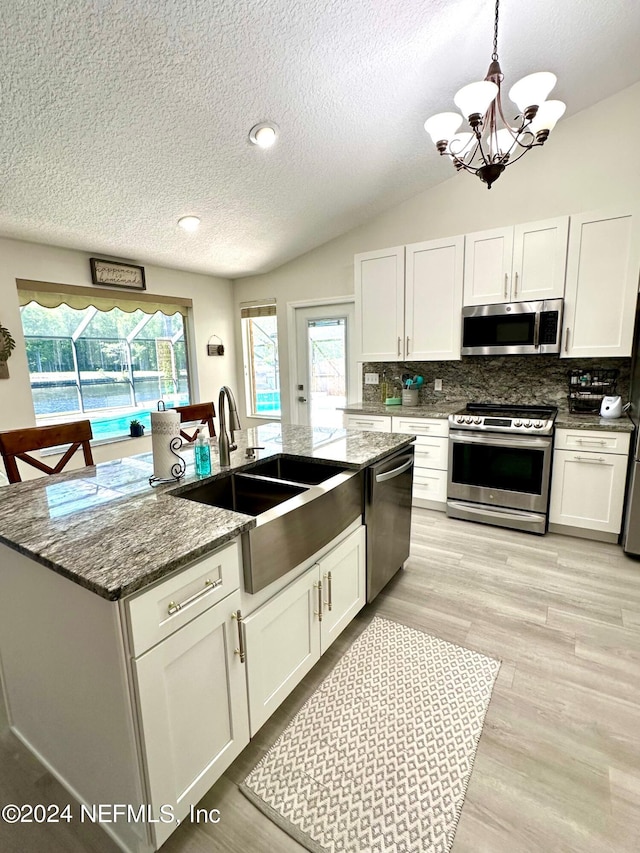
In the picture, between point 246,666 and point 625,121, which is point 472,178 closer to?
point 625,121

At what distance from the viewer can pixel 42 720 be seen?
133 centimetres

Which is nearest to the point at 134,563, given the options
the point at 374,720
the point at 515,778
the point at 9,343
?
the point at 374,720

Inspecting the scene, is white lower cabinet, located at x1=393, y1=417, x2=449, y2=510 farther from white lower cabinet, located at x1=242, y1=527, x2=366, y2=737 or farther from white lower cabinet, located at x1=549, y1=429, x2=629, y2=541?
white lower cabinet, located at x1=242, y1=527, x2=366, y2=737

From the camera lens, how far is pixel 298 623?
1.57m

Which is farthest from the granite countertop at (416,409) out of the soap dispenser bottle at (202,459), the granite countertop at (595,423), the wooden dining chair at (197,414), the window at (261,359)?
the soap dispenser bottle at (202,459)

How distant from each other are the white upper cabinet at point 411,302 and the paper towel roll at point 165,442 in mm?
2621

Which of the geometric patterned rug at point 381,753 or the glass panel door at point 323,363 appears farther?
the glass panel door at point 323,363

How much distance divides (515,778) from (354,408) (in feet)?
9.53

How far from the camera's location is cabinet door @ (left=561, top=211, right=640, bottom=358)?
278 cm

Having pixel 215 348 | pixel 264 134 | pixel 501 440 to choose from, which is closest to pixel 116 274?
pixel 215 348

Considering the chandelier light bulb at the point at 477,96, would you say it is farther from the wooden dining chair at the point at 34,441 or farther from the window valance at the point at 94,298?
the window valance at the point at 94,298

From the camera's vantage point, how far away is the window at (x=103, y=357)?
11.4ft

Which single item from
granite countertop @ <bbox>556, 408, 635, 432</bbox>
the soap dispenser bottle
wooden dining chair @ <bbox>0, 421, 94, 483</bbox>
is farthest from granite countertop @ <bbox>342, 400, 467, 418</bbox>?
Answer: wooden dining chair @ <bbox>0, 421, 94, 483</bbox>

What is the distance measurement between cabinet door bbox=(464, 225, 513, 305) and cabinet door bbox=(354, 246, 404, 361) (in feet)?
1.93
